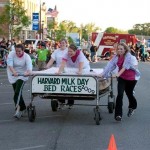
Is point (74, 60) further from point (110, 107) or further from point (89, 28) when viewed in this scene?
point (89, 28)

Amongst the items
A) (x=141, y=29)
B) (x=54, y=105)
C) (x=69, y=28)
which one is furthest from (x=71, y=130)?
(x=141, y=29)

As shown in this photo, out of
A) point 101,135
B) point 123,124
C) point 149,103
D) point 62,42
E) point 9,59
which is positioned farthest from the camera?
point 149,103

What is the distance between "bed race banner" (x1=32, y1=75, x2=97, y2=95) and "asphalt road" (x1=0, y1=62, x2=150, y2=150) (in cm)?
68

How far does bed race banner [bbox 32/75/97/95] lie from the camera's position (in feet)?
34.7

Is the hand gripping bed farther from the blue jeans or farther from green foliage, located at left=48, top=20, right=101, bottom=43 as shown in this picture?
green foliage, located at left=48, top=20, right=101, bottom=43

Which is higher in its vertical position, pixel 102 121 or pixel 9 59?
pixel 9 59

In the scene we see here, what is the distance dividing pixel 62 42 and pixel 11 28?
110ft

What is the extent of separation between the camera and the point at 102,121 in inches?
436

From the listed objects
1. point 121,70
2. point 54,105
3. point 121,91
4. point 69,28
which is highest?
→ point 121,70

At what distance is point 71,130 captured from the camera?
9.93 metres

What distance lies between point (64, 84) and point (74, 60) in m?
0.97

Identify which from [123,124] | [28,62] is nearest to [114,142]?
[123,124]

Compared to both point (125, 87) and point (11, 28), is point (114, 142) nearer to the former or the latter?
point (125, 87)

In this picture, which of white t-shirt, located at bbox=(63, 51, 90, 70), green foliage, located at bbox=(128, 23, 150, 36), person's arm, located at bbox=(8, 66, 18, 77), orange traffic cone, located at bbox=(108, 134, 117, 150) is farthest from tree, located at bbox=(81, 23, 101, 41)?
orange traffic cone, located at bbox=(108, 134, 117, 150)
